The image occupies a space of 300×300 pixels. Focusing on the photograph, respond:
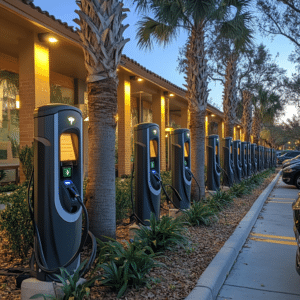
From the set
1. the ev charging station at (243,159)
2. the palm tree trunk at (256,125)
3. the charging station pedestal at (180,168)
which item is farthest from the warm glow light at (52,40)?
the palm tree trunk at (256,125)

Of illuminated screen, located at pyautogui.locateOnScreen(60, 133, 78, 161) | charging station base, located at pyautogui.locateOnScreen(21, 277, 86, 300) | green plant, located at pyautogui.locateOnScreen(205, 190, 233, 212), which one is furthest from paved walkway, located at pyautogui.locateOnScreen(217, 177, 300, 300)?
illuminated screen, located at pyautogui.locateOnScreen(60, 133, 78, 161)

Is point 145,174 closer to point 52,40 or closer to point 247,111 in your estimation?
point 52,40

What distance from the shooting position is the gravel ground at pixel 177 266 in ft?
10.6

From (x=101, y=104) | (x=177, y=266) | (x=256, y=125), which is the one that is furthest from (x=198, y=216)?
(x=256, y=125)

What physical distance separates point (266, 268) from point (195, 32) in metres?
6.87

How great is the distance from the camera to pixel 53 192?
311 centimetres

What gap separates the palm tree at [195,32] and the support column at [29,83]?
9.45 feet

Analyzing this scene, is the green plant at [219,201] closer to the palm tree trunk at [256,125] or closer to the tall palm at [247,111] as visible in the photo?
the tall palm at [247,111]

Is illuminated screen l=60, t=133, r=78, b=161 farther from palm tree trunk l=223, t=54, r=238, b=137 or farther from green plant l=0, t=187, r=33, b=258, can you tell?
palm tree trunk l=223, t=54, r=238, b=137

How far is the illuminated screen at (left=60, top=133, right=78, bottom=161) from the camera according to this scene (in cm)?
337

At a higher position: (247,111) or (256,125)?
(247,111)

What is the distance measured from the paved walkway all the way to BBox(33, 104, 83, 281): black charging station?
1.79 metres

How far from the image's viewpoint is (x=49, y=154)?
3.09m

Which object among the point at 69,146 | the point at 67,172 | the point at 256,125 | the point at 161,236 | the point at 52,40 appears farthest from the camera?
the point at 256,125
